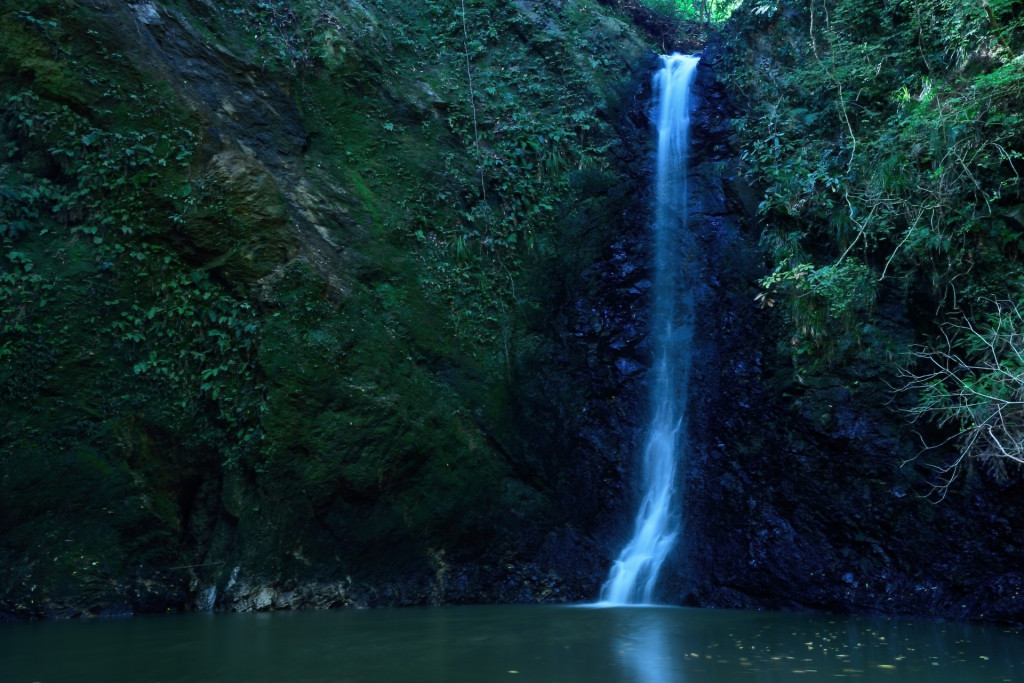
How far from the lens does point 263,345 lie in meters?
8.67

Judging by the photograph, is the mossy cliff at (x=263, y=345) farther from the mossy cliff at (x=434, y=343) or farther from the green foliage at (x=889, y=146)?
the green foliage at (x=889, y=146)

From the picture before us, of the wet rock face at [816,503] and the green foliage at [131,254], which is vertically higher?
the green foliage at [131,254]

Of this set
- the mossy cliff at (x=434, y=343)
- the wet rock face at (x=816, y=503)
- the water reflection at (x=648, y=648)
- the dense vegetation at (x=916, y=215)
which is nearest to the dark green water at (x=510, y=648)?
the water reflection at (x=648, y=648)

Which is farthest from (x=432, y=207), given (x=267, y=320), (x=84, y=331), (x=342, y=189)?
(x=84, y=331)

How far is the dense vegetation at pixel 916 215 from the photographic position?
309 inches

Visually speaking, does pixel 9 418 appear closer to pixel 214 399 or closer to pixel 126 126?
pixel 214 399

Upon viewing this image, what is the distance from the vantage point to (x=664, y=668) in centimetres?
504

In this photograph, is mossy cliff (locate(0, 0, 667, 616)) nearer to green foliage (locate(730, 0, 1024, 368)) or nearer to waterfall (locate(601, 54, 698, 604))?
waterfall (locate(601, 54, 698, 604))

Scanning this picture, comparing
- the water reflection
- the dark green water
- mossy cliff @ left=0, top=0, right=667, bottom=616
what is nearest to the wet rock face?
the dark green water

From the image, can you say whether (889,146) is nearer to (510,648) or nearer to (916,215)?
(916,215)

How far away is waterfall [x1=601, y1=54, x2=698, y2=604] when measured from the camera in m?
8.92

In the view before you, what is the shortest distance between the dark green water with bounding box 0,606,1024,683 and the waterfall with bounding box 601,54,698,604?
3.58 ft

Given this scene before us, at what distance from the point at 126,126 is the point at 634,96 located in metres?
7.91

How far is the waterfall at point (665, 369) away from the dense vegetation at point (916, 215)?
1232 mm
